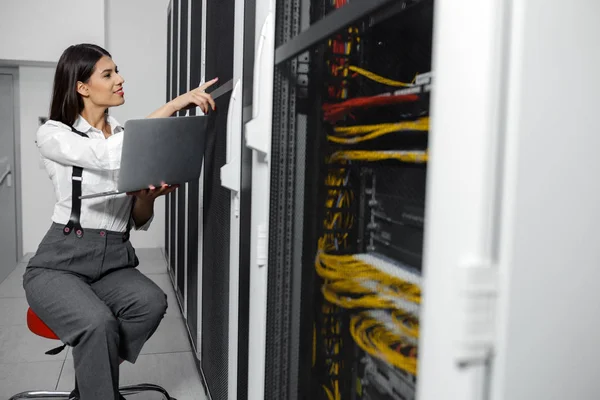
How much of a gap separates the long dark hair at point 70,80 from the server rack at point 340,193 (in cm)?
99

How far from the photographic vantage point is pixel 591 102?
468 mm

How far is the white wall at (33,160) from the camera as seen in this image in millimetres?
4520

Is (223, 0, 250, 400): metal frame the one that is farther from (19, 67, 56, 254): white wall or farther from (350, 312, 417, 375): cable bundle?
(19, 67, 56, 254): white wall

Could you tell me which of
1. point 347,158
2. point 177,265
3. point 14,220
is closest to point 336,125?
point 347,158

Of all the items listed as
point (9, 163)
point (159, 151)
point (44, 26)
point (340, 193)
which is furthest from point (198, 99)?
point (9, 163)

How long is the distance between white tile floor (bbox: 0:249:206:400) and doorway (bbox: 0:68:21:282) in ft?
4.26

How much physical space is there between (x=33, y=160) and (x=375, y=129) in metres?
4.42

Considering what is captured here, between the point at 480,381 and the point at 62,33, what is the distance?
447 cm

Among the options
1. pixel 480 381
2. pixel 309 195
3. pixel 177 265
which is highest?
pixel 309 195

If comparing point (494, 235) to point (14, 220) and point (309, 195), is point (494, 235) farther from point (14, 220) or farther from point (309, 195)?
point (14, 220)

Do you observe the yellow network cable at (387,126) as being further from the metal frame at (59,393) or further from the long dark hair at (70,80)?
the metal frame at (59,393)

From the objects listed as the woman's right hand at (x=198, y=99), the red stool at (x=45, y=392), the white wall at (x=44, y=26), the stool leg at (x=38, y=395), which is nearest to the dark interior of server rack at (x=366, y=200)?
the woman's right hand at (x=198, y=99)

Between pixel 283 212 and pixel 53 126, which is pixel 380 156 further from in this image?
pixel 53 126

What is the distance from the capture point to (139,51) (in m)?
4.87
